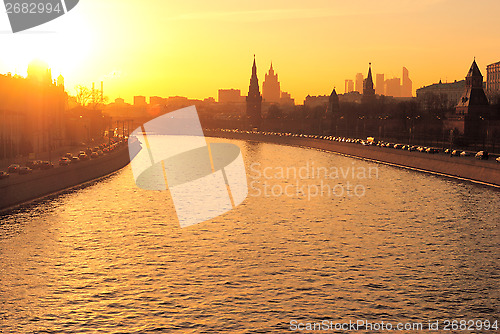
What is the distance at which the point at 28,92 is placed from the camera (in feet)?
308

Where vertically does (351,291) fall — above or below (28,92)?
below

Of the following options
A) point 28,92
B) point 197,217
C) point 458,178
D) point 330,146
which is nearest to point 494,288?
point 197,217

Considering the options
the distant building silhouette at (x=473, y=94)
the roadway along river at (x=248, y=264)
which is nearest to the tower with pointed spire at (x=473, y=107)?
the distant building silhouette at (x=473, y=94)

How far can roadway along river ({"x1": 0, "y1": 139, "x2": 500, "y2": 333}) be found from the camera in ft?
67.3

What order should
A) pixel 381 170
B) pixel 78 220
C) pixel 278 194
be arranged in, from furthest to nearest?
pixel 381 170, pixel 278 194, pixel 78 220

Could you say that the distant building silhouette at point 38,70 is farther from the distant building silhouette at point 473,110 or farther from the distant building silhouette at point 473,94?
the distant building silhouette at point 473,94

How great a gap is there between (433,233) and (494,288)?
13.4 metres

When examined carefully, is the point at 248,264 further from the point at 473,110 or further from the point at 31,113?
→ the point at 473,110

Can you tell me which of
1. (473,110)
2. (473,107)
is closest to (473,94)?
(473,107)

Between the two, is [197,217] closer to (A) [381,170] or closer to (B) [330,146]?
(A) [381,170]

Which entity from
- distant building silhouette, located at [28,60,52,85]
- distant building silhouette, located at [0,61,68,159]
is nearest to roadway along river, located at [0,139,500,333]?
distant building silhouette, located at [0,61,68,159]

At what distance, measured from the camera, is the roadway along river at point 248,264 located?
20500mm

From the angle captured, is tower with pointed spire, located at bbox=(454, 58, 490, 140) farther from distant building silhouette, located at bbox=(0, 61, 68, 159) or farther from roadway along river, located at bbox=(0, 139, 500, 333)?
distant building silhouette, located at bbox=(0, 61, 68, 159)

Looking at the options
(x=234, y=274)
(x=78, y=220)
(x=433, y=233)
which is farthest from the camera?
(x=78, y=220)
